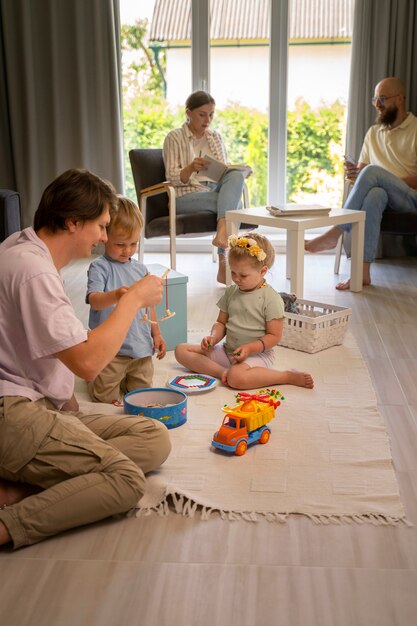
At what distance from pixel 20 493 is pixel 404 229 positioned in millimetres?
3487

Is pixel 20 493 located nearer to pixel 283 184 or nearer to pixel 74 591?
pixel 74 591

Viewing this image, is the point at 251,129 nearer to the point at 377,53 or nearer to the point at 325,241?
the point at 377,53

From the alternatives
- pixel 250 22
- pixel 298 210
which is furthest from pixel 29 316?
pixel 250 22

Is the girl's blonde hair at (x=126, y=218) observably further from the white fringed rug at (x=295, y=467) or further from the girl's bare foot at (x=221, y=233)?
the girl's bare foot at (x=221, y=233)

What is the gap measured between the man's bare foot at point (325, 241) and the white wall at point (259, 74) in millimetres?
1303

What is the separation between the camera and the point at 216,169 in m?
4.82

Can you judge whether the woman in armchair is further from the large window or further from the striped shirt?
the large window

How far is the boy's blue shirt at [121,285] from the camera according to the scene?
2.75 metres

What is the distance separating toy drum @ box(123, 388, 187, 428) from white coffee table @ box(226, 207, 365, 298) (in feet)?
5.28

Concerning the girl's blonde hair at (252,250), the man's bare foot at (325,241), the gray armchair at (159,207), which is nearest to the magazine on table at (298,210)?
the gray armchair at (159,207)

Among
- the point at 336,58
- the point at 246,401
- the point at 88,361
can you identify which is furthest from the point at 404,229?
the point at 88,361

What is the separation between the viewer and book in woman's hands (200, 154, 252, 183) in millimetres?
4758

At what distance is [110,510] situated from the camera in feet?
6.16

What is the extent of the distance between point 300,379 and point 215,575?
1292mm
